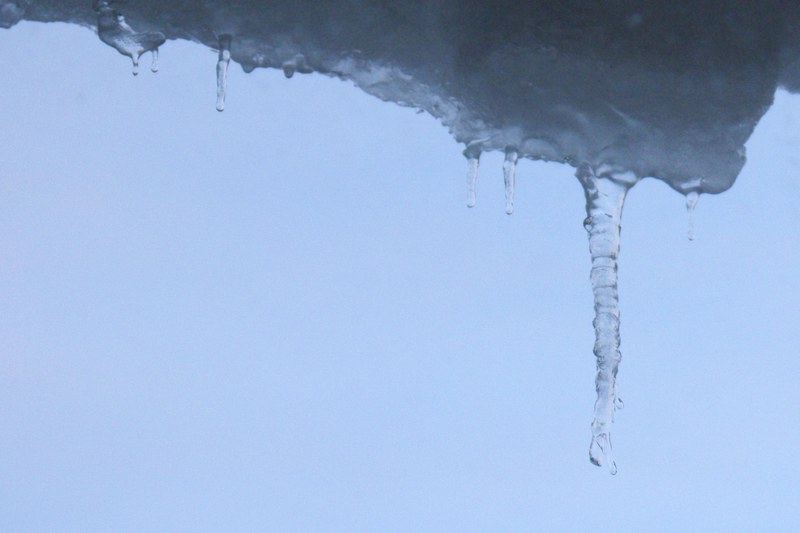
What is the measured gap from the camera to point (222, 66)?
1.49 metres

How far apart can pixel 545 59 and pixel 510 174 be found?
0.31 metres

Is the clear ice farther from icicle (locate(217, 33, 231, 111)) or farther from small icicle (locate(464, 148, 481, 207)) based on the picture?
small icicle (locate(464, 148, 481, 207))

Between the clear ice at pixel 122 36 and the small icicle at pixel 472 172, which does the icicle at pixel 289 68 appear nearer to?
the clear ice at pixel 122 36

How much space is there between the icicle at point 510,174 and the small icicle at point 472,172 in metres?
0.05

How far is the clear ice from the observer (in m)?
1.38

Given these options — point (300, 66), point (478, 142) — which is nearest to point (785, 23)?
point (478, 142)

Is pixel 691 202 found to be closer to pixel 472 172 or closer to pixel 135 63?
pixel 472 172

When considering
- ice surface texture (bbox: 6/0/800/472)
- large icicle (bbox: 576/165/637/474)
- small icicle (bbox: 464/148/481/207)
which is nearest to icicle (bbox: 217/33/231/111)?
ice surface texture (bbox: 6/0/800/472)

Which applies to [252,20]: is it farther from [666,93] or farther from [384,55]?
[666,93]

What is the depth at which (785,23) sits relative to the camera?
1.47 metres

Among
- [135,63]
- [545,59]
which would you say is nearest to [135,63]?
[135,63]

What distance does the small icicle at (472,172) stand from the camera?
5.27 feet

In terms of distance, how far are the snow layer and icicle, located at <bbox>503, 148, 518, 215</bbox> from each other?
2cm

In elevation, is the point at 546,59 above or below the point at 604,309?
above
